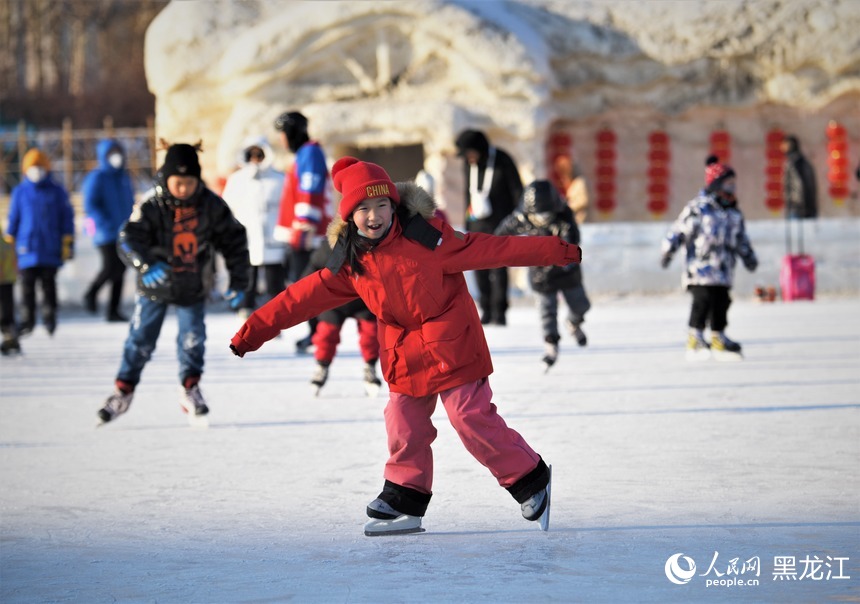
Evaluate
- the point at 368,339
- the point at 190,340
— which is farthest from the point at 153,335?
the point at 368,339

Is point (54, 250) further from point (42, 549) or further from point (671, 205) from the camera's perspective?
point (671, 205)

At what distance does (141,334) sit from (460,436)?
256cm

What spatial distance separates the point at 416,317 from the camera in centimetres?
394

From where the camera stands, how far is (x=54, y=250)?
10.6m

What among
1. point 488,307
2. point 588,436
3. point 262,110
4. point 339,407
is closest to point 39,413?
point 339,407

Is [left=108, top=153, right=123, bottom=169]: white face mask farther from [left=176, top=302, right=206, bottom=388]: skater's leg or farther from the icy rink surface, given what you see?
[left=176, top=302, right=206, bottom=388]: skater's leg

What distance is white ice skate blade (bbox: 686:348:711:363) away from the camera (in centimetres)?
848

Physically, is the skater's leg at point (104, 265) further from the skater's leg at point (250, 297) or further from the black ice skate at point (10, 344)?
the skater's leg at point (250, 297)

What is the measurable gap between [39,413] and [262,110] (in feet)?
34.0

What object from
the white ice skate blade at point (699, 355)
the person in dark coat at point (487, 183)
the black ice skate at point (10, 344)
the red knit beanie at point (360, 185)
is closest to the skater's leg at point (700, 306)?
the white ice skate blade at point (699, 355)

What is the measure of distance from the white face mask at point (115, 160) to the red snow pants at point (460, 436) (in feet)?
29.5

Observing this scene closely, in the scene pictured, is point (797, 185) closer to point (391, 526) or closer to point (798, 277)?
point (798, 277)

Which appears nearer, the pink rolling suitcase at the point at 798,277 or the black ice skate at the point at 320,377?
the black ice skate at the point at 320,377

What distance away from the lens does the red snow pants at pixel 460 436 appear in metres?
3.89
